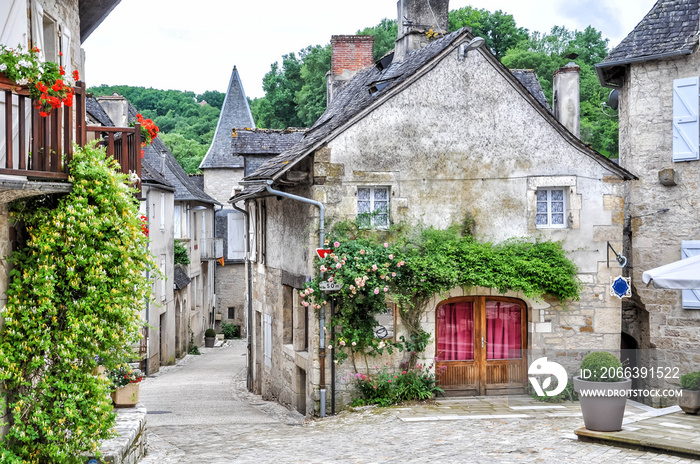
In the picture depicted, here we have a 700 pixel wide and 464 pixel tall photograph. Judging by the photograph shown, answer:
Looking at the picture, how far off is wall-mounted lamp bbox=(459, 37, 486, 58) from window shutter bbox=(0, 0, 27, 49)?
796 cm

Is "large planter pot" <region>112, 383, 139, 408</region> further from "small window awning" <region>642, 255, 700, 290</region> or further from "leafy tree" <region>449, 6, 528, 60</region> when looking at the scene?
A: "leafy tree" <region>449, 6, 528, 60</region>

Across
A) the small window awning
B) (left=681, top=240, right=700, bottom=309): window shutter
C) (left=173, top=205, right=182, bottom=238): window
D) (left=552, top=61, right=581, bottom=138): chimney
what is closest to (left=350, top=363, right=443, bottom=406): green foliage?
the small window awning

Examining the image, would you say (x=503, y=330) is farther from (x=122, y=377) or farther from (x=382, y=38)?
(x=382, y=38)

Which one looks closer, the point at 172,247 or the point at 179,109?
the point at 172,247

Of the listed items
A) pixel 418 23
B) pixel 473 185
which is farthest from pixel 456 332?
pixel 418 23

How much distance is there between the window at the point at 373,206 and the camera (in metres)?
13.0

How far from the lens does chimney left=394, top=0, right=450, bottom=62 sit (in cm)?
1577

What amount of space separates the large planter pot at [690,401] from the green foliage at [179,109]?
48049 mm

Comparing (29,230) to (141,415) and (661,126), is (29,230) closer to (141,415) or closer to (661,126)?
Result: (141,415)

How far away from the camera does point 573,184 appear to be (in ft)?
44.2

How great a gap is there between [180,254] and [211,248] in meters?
7.13

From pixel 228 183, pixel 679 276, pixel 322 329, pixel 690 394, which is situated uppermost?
pixel 228 183

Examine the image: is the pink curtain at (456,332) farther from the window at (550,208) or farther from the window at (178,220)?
the window at (178,220)

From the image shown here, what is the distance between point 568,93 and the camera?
53.6 ft
